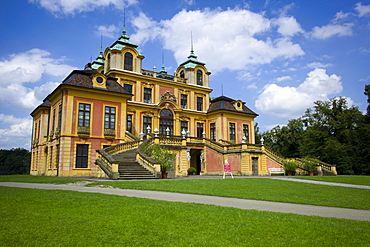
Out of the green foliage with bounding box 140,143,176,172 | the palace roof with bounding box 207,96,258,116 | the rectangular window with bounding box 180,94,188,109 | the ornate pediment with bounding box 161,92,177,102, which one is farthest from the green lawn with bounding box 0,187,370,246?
the palace roof with bounding box 207,96,258,116

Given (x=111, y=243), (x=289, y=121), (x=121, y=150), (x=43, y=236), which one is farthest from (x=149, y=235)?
(x=289, y=121)

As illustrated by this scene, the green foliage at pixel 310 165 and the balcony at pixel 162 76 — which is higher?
the balcony at pixel 162 76

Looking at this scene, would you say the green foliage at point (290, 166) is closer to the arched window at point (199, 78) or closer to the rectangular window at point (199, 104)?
the rectangular window at point (199, 104)

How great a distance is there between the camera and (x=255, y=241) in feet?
Result: 17.2

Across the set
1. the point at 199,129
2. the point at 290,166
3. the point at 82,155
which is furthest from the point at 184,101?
the point at 82,155

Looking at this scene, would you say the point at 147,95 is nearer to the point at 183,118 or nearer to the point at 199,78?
the point at 183,118

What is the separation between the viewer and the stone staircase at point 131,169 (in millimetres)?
20933

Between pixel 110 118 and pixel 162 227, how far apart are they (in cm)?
2489

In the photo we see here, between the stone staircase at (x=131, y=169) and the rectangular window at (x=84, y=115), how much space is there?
224 inches

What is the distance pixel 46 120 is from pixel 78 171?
504 inches

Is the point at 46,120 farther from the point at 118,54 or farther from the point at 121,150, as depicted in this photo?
the point at 121,150

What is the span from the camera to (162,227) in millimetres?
6000

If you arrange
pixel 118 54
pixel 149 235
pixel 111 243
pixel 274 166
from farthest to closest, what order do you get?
pixel 118 54
pixel 274 166
pixel 149 235
pixel 111 243

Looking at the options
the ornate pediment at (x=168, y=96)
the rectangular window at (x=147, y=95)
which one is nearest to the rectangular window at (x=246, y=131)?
the ornate pediment at (x=168, y=96)
